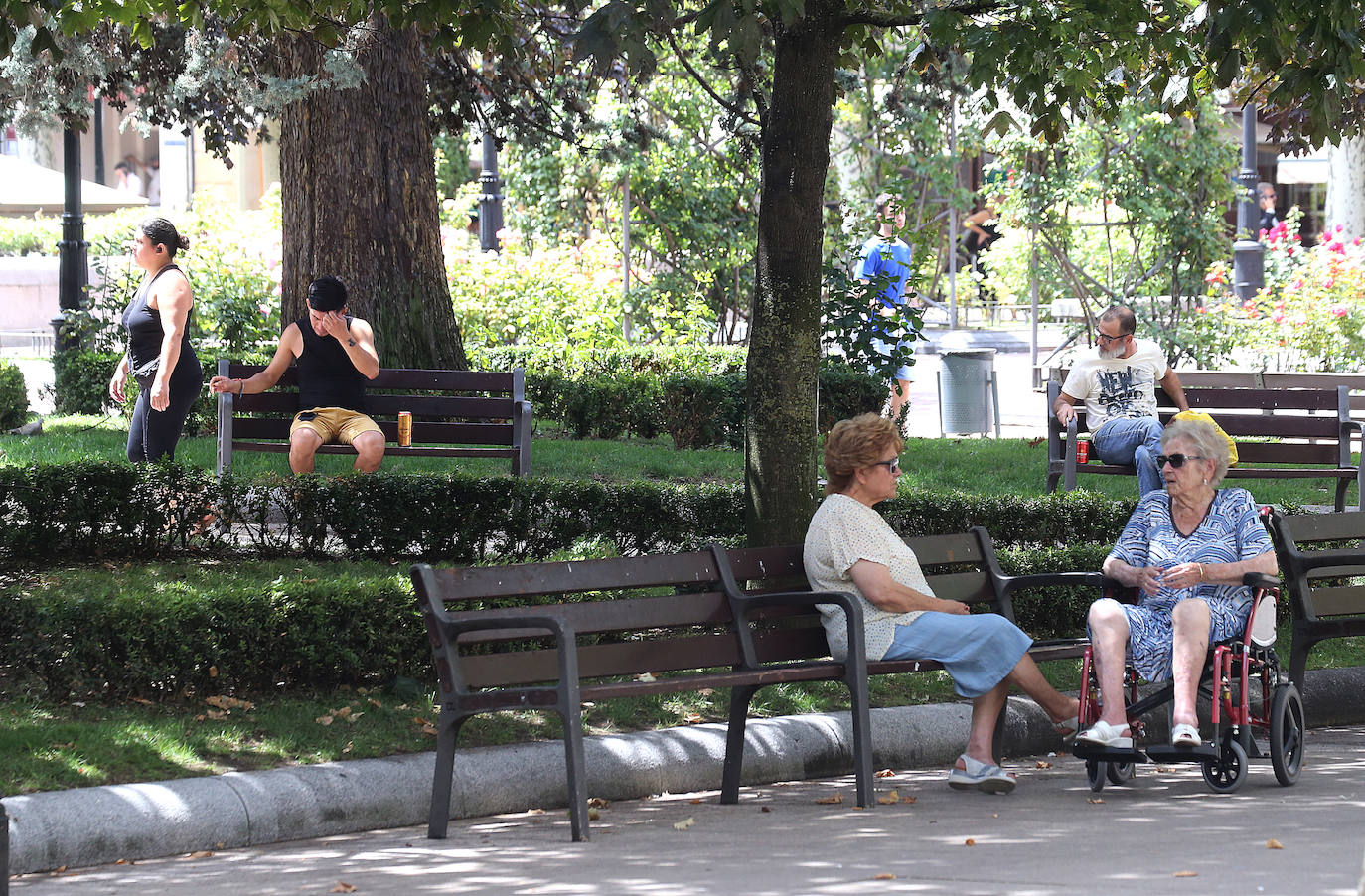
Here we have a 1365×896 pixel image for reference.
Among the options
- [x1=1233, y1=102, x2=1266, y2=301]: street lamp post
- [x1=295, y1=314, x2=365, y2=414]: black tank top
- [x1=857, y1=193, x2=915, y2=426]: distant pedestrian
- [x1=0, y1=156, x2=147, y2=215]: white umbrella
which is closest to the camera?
[x1=295, y1=314, x2=365, y2=414]: black tank top

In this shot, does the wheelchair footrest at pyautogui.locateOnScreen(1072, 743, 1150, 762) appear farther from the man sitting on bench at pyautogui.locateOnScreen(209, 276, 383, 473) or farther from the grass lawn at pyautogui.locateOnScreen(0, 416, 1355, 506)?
the man sitting on bench at pyautogui.locateOnScreen(209, 276, 383, 473)

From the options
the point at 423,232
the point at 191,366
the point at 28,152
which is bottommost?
the point at 191,366

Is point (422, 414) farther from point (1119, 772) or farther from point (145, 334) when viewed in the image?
point (1119, 772)

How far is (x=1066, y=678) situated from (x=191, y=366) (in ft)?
15.7

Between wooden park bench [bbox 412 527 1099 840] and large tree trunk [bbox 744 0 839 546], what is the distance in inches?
24.5

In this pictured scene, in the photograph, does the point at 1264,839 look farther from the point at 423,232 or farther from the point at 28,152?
the point at 28,152

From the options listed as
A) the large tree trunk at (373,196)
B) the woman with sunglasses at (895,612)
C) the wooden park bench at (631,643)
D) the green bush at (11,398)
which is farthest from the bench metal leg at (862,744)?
the green bush at (11,398)

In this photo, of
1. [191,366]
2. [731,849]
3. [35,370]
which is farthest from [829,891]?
[35,370]

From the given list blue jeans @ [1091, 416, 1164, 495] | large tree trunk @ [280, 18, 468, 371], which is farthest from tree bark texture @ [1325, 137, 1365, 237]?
large tree trunk @ [280, 18, 468, 371]

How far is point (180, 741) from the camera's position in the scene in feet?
17.1

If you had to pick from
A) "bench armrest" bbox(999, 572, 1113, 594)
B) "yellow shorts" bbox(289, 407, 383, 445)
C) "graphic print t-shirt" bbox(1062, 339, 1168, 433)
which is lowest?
"bench armrest" bbox(999, 572, 1113, 594)

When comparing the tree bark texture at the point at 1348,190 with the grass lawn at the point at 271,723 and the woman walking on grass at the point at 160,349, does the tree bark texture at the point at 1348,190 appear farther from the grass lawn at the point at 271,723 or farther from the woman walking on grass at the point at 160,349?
the woman walking on grass at the point at 160,349

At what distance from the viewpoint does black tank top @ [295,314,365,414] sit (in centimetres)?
897

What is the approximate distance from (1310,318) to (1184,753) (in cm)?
1218
